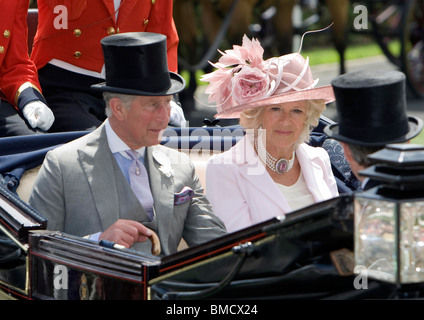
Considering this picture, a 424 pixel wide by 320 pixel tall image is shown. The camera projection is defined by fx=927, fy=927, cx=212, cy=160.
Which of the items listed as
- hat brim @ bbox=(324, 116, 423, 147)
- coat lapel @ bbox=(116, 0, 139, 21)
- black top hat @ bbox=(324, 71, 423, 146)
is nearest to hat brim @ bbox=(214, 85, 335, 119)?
hat brim @ bbox=(324, 116, 423, 147)

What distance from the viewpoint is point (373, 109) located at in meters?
2.21

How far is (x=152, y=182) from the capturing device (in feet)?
8.47

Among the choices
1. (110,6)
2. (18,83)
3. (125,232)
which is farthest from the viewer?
(110,6)

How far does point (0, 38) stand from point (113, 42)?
0.86 m

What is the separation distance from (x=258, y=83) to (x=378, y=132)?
25.5 inches

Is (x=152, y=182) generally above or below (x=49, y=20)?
below

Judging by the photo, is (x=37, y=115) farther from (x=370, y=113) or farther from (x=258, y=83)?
(x=370, y=113)

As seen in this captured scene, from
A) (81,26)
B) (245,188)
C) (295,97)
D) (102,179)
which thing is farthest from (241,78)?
(81,26)

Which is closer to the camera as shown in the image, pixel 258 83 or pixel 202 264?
pixel 202 264

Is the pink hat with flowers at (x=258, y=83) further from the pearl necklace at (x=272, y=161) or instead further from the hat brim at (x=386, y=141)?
the hat brim at (x=386, y=141)

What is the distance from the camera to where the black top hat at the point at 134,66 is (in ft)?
8.27

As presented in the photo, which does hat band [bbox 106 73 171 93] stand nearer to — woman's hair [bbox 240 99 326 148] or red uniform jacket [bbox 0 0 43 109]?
woman's hair [bbox 240 99 326 148]

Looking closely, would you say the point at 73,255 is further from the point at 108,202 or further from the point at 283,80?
the point at 283,80
